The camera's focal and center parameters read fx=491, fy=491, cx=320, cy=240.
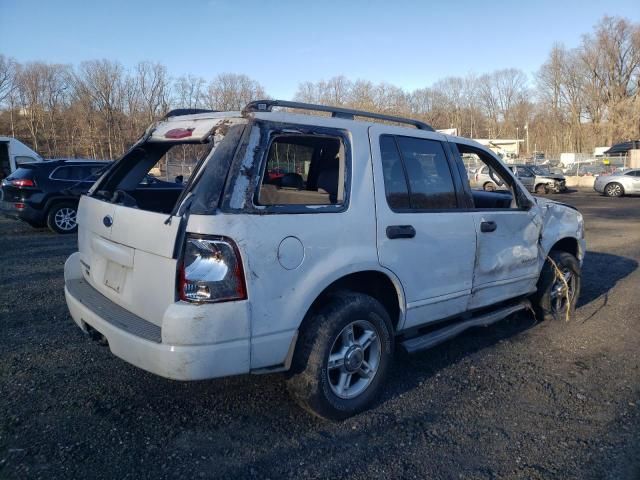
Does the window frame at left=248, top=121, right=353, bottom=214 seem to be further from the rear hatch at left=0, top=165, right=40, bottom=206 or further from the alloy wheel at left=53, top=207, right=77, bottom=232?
the rear hatch at left=0, top=165, right=40, bottom=206

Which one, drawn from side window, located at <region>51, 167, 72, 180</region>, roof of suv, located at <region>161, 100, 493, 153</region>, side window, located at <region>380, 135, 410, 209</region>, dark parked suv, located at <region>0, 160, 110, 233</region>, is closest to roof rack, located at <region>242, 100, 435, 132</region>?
roof of suv, located at <region>161, 100, 493, 153</region>

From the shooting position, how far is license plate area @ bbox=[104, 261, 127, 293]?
295 centimetres

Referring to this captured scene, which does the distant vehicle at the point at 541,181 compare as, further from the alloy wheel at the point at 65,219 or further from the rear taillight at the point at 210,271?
the rear taillight at the point at 210,271

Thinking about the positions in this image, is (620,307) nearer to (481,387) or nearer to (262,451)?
(481,387)

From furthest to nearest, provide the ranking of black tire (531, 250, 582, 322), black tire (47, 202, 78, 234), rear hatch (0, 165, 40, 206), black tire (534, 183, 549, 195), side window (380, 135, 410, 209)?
black tire (534, 183, 549, 195), black tire (47, 202, 78, 234), rear hatch (0, 165, 40, 206), black tire (531, 250, 582, 322), side window (380, 135, 410, 209)

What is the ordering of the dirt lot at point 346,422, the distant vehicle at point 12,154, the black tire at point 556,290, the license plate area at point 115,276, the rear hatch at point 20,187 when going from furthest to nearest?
the distant vehicle at point 12,154 → the rear hatch at point 20,187 → the black tire at point 556,290 → the license plate area at point 115,276 → the dirt lot at point 346,422

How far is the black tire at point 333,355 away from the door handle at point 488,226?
123 cm

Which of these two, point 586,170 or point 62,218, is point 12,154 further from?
point 586,170

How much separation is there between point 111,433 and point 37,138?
70.3 meters

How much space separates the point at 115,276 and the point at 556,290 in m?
4.21

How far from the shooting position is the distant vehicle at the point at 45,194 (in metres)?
10.4

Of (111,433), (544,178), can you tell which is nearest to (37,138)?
(544,178)

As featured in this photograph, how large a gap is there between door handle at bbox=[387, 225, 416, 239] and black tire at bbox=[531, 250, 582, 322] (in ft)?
7.41

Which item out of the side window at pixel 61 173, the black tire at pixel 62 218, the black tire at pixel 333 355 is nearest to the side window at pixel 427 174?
the black tire at pixel 333 355
